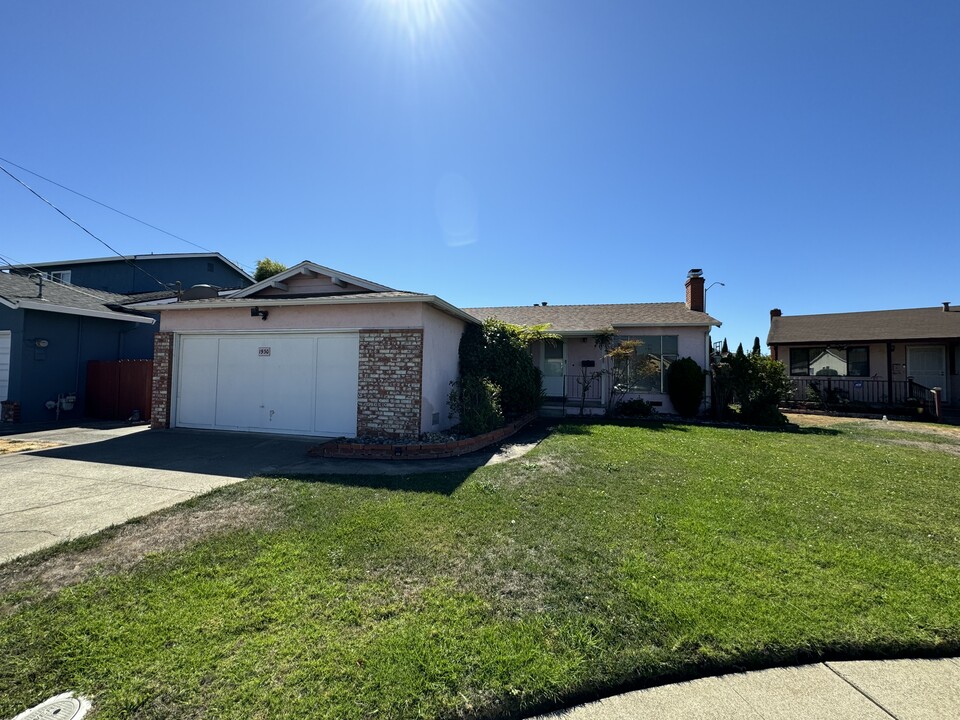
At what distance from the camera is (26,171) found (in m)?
12.0

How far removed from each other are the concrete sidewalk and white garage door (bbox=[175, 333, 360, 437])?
770 cm

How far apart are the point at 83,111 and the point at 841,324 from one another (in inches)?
1166

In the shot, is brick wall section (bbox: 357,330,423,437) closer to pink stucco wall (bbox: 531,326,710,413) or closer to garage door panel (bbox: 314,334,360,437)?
garage door panel (bbox: 314,334,360,437)

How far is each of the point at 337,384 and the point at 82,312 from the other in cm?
968

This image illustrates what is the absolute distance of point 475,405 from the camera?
9.41 meters

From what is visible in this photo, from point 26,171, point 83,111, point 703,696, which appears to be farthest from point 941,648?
point 26,171

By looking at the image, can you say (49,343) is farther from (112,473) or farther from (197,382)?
(112,473)

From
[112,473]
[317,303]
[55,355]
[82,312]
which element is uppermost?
[82,312]

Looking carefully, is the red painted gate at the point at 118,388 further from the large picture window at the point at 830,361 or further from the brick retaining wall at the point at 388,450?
the large picture window at the point at 830,361

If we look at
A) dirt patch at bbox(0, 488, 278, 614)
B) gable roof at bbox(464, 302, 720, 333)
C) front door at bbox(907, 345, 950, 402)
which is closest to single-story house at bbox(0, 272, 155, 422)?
dirt patch at bbox(0, 488, 278, 614)

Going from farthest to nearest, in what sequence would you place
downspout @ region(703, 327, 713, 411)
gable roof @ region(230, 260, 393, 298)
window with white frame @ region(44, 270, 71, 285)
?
window with white frame @ region(44, 270, 71, 285) → downspout @ region(703, 327, 713, 411) → gable roof @ region(230, 260, 393, 298)

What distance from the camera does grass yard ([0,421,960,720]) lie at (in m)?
2.19

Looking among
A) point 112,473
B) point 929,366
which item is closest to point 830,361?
point 929,366

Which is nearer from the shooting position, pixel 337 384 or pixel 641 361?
pixel 337 384
